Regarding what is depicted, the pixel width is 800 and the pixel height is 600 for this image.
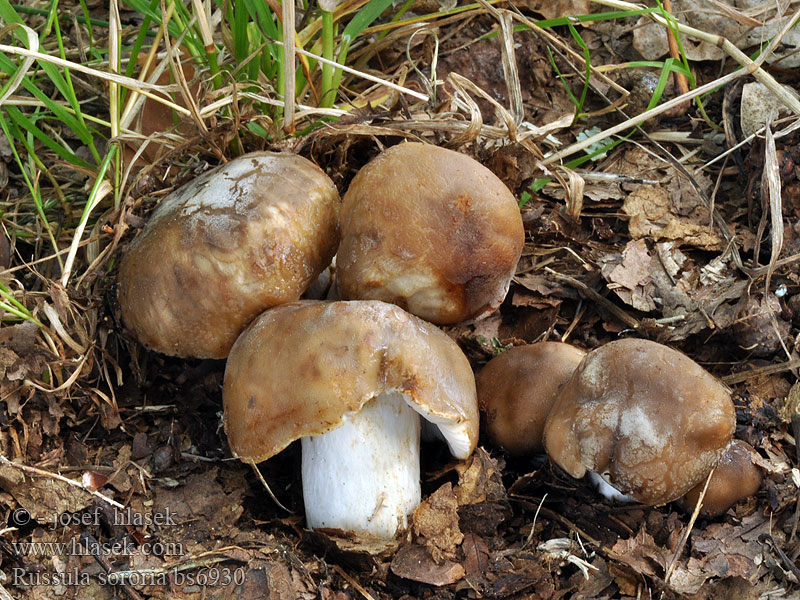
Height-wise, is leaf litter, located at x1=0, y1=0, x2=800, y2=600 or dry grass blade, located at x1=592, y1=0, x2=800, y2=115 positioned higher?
dry grass blade, located at x1=592, y1=0, x2=800, y2=115

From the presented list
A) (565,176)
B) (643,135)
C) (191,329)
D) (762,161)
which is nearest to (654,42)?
(643,135)

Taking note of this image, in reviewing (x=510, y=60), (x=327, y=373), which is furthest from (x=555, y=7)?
(x=327, y=373)

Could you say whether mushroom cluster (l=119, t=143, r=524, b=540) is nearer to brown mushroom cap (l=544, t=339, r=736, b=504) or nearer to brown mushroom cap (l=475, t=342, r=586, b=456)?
brown mushroom cap (l=475, t=342, r=586, b=456)

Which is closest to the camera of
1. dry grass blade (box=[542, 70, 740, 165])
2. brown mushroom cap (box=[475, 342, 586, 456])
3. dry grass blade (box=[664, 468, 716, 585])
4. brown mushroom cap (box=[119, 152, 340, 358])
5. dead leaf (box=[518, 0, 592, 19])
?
dry grass blade (box=[664, 468, 716, 585])

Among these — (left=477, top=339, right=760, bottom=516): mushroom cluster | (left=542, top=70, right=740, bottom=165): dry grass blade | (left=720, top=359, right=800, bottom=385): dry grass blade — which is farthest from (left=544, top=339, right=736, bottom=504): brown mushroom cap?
(left=542, top=70, right=740, bottom=165): dry grass blade

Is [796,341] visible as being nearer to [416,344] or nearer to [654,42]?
[416,344]

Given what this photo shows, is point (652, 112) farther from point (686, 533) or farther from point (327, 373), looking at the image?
point (327, 373)
